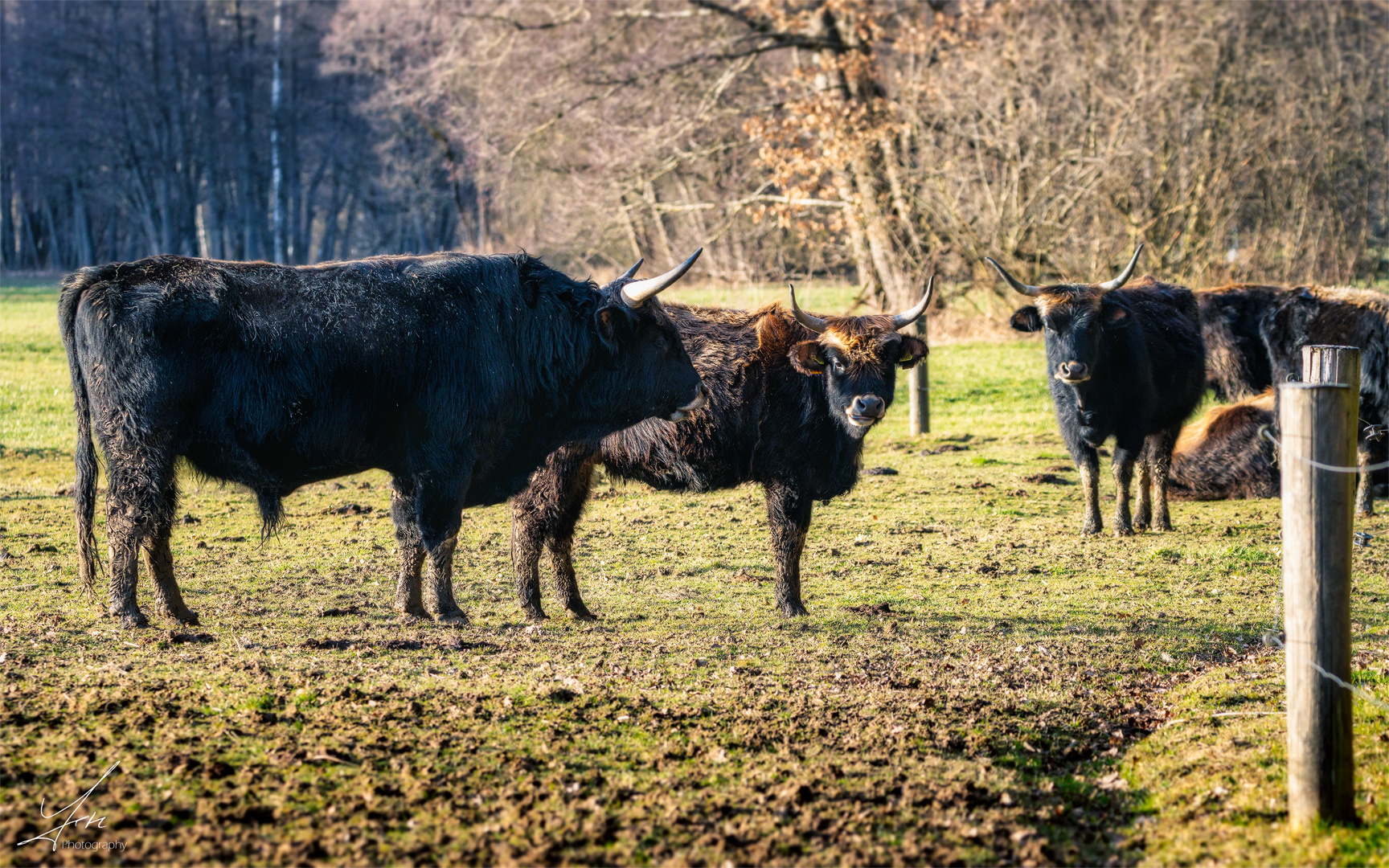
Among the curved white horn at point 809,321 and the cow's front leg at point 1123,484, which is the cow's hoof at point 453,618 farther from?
the cow's front leg at point 1123,484

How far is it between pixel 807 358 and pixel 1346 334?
689 cm

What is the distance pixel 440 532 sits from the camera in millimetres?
6527

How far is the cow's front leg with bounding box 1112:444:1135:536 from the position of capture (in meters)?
9.56

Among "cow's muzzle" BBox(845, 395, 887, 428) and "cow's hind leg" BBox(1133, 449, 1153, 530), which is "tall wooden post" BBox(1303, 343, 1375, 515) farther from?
"cow's hind leg" BBox(1133, 449, 1153, 530)

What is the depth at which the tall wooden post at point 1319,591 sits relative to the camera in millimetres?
3531

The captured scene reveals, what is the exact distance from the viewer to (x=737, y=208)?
22766mm

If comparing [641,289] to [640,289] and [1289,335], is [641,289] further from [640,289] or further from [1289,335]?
[1289,335]

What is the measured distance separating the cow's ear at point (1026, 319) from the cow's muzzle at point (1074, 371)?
0.70 metres

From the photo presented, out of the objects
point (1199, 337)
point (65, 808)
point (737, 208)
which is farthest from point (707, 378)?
point (737, 208)

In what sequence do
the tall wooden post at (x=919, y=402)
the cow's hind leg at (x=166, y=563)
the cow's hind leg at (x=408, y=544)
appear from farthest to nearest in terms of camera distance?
the tall wooden post at (x=919, y=402)
the cow's hind leg at (x=408, y=544)
the cow's hind leg at (x=166, y=563)

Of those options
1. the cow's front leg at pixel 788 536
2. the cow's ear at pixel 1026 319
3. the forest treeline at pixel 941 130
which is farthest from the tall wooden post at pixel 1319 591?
the forest treeline at pixel 941 130

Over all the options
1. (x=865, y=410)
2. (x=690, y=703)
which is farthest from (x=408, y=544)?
(x=865, y=410)

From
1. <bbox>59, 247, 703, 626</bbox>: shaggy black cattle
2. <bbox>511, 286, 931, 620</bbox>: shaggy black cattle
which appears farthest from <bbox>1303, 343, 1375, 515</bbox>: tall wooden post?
<bbox>59, 247, 703, 626</bbox>: shaggy black cattle

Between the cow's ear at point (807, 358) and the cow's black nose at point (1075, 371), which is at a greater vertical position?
the cow's ear at point (807, 358)
